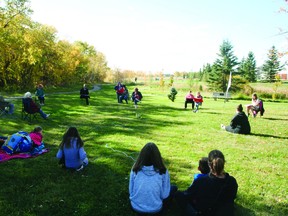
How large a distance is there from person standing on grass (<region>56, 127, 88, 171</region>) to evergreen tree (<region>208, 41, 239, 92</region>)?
50.5 m

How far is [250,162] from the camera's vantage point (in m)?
7.43

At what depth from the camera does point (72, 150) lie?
601cm

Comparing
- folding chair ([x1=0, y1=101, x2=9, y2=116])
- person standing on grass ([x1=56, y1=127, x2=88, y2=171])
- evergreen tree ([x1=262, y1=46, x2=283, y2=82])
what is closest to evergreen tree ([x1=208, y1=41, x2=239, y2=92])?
evergreen tree ([x1=262, y1=46, x2=283, y2=82])

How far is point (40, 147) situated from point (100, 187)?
3.30 m

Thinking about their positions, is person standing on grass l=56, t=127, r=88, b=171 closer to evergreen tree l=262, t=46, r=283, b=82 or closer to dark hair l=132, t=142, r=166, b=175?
dark hair l=132, t=142, r=166, b=175

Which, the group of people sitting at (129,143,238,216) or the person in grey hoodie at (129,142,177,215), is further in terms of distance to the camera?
the person in grey hoodie at (129,142,177,215)

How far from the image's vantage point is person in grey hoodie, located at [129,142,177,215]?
4074mm

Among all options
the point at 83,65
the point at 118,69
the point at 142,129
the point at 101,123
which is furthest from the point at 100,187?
the point at 118,69

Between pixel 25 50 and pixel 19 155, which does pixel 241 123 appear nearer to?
pixel 19 155

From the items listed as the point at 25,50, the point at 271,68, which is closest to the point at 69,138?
the point at 25,50

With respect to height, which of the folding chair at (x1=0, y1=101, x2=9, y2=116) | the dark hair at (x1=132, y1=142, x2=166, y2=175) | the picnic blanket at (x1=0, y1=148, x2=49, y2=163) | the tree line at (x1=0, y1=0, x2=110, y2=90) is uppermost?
the tree line at (x1=0, y1=0, x2=110, y2=90)

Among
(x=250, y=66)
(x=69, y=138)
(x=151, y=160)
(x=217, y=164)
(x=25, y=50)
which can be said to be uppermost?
(x=250, y=66)

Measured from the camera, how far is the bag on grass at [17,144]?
283 inches

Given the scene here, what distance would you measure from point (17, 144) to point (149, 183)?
4960 mm
